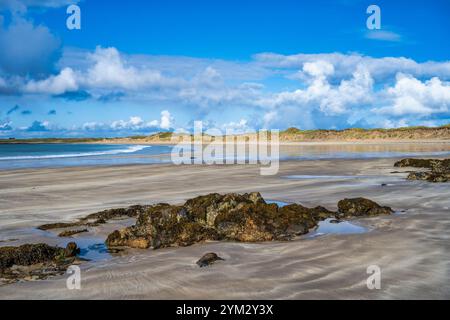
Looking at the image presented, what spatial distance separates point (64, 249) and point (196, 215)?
3.17m

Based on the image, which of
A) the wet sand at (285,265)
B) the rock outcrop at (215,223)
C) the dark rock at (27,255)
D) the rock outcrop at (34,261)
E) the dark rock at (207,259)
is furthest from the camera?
the rock outcrop at (215,223)

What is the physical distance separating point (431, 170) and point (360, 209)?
48.9 ft

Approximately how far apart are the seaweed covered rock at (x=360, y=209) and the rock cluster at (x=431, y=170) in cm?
843

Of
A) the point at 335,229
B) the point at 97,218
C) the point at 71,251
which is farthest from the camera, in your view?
the point at 97,218

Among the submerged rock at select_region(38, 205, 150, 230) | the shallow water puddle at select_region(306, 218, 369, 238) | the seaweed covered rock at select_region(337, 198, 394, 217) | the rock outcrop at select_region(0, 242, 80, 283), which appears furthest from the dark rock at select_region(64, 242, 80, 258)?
the seaweed covered rock at select_region(337, 198, 394, 217)

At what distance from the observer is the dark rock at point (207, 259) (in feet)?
24.8

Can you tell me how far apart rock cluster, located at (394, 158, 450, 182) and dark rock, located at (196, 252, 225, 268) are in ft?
47.2

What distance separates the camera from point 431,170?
24.4m

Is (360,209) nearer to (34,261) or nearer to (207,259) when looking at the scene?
(207,259)

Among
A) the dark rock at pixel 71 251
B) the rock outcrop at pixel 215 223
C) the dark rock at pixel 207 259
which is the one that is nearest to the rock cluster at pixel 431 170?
the rock outcrop at pixel 215 223

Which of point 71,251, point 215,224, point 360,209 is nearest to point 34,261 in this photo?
point 71,251

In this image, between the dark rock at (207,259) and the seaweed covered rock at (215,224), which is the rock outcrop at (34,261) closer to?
the seaweed covered rock at (215,224)
